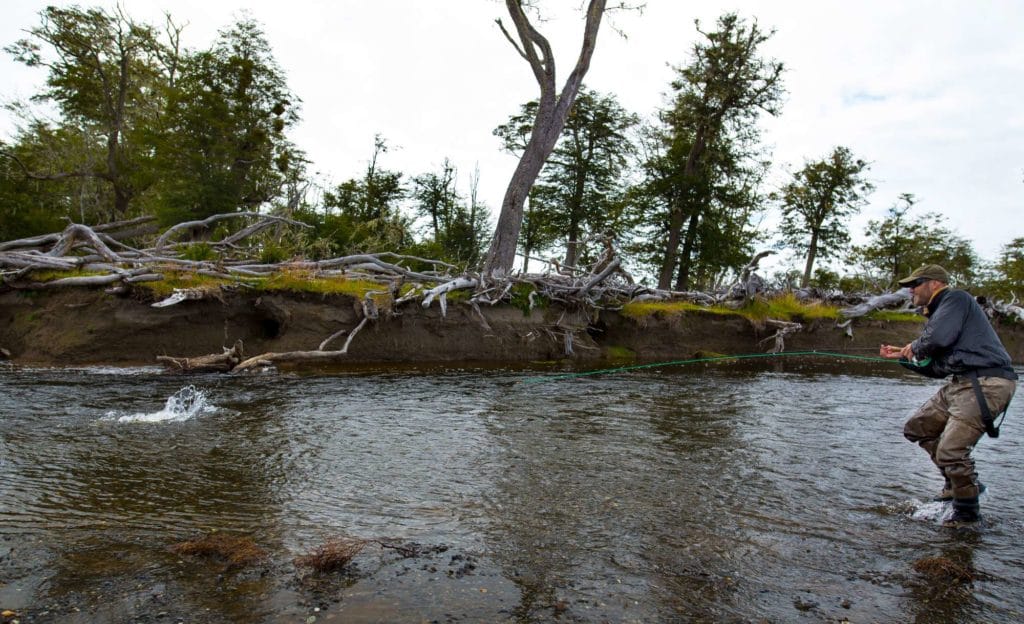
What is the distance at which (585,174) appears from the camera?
3105 centimetres

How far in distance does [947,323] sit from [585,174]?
26935 mm

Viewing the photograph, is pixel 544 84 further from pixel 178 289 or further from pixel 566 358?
pixel 178 289

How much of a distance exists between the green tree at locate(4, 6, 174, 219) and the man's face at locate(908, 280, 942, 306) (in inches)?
960

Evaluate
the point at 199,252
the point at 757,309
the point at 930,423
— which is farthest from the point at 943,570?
the point at 199,252

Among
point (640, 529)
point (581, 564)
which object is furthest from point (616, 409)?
point (581, 564)

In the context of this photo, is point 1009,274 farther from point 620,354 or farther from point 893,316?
point 620,354

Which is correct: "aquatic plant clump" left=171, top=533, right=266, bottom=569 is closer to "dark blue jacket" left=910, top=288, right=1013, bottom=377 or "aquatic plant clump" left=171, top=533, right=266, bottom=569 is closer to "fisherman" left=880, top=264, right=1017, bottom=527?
"fisherman" left=880, top=264, right=1017, bottom=527

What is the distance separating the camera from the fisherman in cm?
475

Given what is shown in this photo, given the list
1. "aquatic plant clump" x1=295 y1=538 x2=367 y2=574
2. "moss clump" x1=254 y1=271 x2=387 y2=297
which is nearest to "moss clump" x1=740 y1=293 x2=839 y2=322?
"moss clump" x1=254 y1=271 x2=387 y2=297

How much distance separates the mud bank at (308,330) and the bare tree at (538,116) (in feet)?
8.63

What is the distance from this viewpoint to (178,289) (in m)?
11.0

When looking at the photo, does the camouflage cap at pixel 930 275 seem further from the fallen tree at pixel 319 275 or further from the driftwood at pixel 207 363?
the driftwood at pixel 207 363

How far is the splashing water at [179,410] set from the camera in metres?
7.10

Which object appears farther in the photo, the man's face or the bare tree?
the bare tree
